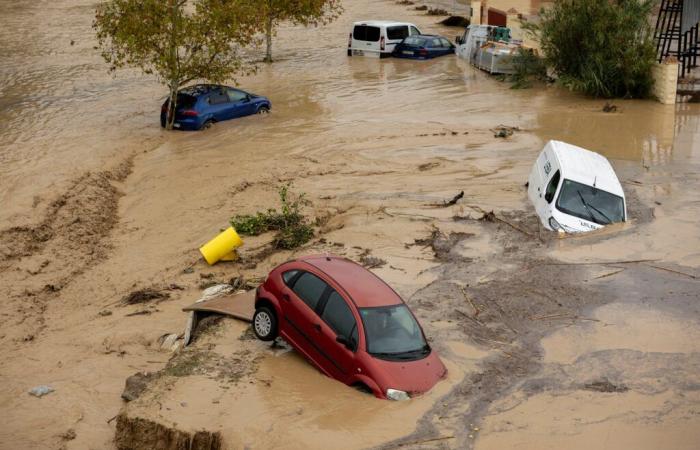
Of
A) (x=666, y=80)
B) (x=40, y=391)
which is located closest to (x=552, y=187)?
(x=40, y=391)

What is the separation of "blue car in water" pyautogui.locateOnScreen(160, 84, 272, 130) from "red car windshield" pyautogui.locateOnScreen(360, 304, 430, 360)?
15.9 m

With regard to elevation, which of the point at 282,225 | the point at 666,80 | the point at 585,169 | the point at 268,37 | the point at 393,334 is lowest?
the point at 282,225

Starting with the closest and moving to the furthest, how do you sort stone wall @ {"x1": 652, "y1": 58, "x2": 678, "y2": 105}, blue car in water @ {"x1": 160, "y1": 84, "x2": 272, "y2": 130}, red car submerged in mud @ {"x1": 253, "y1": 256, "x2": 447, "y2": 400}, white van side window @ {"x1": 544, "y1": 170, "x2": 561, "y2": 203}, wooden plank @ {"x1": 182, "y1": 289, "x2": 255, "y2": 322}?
red car submerged in mud @ {"x1": 253, "y1": 256, "x2": 447, "y2": 400}
wooden plank @ {"x1": 182, "y1": 289, "x2": 255, "y2": 322}
white van side window @ {"x1": 544, "y1": 170, "x2": 561, "y2": 203}
blue car in water @ {"x1": 160, "y1": 84, "x2": 272, "y2": 130}
stone wall @ {"x1": 652, "y1": 58, "x2": 678, "y2": 105}

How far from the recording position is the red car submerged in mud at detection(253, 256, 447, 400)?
11055mm

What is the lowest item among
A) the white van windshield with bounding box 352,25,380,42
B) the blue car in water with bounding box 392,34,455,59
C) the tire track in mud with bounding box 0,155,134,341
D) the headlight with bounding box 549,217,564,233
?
the tire track in mud with bounding box 0,155,134,341

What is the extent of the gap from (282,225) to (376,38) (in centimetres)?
2120

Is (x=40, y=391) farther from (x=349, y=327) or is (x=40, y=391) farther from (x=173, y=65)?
(x=173, y=65)

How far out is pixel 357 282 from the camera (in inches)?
464

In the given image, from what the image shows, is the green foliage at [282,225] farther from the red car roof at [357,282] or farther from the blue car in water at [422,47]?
the blue car in water at [422,47]

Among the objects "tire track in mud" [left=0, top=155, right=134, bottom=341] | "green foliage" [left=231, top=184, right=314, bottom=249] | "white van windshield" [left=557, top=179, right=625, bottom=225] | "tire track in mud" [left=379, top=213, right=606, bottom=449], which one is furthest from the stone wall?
"tire track in mud" [left=0, top=155, right=134, bottom=341]

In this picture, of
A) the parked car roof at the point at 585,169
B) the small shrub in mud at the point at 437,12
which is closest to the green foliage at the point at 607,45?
→ the parked car roof at the point at 585,169

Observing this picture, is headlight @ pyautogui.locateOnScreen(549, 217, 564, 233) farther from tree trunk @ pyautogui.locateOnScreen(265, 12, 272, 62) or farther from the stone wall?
tree trunk @ pyautogui.locateOnScreen(265, 12, 272, 62)

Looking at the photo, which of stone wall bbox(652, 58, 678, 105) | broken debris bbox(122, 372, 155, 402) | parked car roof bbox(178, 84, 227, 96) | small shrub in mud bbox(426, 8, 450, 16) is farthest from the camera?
small shrub in mud bbox(426, 8, 450, 16)

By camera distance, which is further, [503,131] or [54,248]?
[503,131]
